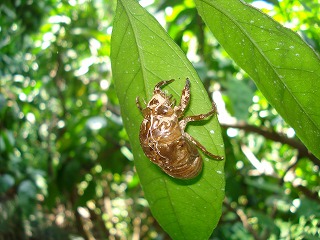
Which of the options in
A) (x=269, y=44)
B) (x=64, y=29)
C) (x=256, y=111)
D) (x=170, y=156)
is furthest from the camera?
(x=64, y=29)

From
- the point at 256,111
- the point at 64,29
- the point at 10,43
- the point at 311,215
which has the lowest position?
the point at 256,111

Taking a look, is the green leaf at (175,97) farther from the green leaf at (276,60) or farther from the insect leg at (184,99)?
the green leaf at (276,60)

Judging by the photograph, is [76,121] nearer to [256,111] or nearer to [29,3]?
[29,3]

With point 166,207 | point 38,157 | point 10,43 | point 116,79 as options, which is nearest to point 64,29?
point 10,43

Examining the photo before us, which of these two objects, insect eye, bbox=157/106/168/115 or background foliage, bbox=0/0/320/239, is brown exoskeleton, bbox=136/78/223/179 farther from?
background foliage, bbox=0/0/320/239

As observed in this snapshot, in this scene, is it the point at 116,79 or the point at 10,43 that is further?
the point at 10,43

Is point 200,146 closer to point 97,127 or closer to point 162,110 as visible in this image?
point 162,110

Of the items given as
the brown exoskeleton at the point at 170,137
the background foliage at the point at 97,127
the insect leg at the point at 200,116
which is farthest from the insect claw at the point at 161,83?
the background foliage at the point at 97,127
